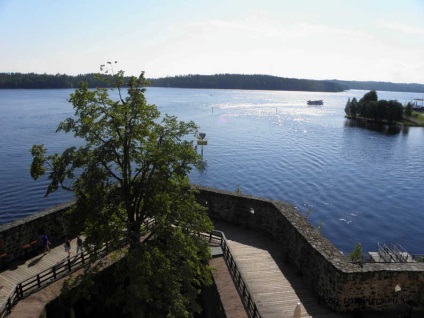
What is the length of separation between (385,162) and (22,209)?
2359 inches

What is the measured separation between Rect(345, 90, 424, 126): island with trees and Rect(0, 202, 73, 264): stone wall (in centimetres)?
11792

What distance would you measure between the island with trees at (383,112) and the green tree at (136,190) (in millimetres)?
118009

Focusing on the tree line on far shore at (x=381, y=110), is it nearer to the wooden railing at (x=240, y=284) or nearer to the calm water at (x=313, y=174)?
the calm water at (x=313, y=174)

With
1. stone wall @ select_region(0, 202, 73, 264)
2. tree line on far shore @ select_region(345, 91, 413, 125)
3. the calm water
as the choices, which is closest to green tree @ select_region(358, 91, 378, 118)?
tree line on far shore @ select_region(345, 91, 413, 125)

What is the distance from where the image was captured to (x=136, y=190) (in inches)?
585

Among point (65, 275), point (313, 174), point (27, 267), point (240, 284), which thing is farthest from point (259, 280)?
point (313, 174)

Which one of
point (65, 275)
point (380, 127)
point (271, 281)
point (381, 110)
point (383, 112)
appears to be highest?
point (381, 110)

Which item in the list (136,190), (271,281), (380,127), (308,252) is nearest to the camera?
(136,190)

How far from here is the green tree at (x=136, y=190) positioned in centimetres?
1307

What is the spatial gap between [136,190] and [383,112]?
119199 millimetres

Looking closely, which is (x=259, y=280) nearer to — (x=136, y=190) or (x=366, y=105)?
(x=136, y=190)

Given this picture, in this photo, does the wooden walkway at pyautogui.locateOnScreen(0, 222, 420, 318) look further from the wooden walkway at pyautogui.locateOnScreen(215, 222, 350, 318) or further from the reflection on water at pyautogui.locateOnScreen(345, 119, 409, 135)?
the reflection on water at pyautogui.locateOnScreen(345, 119, 409, 135)

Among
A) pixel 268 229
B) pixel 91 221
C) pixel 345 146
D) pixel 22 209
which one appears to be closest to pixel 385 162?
pixel 345 146

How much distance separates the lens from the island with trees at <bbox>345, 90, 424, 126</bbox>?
4577 inches
